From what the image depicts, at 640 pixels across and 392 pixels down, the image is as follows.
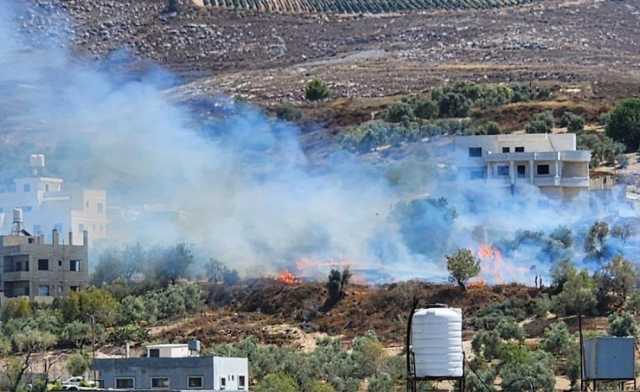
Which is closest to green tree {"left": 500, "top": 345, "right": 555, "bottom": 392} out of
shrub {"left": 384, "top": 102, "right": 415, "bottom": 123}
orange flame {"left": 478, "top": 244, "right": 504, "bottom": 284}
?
orange flame {"left": 478, "top": 244, "right": 504, "bottom": 284}

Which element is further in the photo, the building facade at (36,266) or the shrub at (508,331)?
the building facade at (36,266)

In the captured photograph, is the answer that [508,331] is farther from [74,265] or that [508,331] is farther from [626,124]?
[626,124]

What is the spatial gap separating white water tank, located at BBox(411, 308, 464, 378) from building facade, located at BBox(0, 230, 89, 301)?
71.6 m

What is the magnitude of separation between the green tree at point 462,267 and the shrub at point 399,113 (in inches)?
1733

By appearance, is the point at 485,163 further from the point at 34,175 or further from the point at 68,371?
the point at 68,371

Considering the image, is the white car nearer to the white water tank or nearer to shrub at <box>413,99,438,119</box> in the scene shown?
the white water tank

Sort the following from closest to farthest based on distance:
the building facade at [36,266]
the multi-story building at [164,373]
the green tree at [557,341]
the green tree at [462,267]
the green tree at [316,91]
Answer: the multi-story building at [164,373] → the green tree at [557,341] → the green tree at [462,267] → the building facade at [36,266] → the green tree at [316,91]

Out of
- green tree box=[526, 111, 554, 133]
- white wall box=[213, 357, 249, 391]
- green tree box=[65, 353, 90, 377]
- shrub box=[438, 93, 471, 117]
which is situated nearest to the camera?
white wall box=[213, 357, 249, 391]

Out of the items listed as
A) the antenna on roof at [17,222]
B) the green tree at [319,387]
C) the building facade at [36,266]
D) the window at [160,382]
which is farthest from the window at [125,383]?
the antenna on roof at [17,222]

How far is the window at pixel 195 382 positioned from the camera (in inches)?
3410

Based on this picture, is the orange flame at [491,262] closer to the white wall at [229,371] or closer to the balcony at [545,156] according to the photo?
the balcony at [545,156]

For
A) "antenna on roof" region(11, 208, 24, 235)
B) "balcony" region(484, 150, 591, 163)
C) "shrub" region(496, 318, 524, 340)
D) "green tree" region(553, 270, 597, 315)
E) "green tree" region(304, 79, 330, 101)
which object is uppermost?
"green tree" region(304, 79, 330, 101)

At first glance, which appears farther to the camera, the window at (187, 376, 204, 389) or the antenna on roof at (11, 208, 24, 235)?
the antenna on roof at (11, 208, 24, 235)

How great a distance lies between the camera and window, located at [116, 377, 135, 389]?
3420 inches
